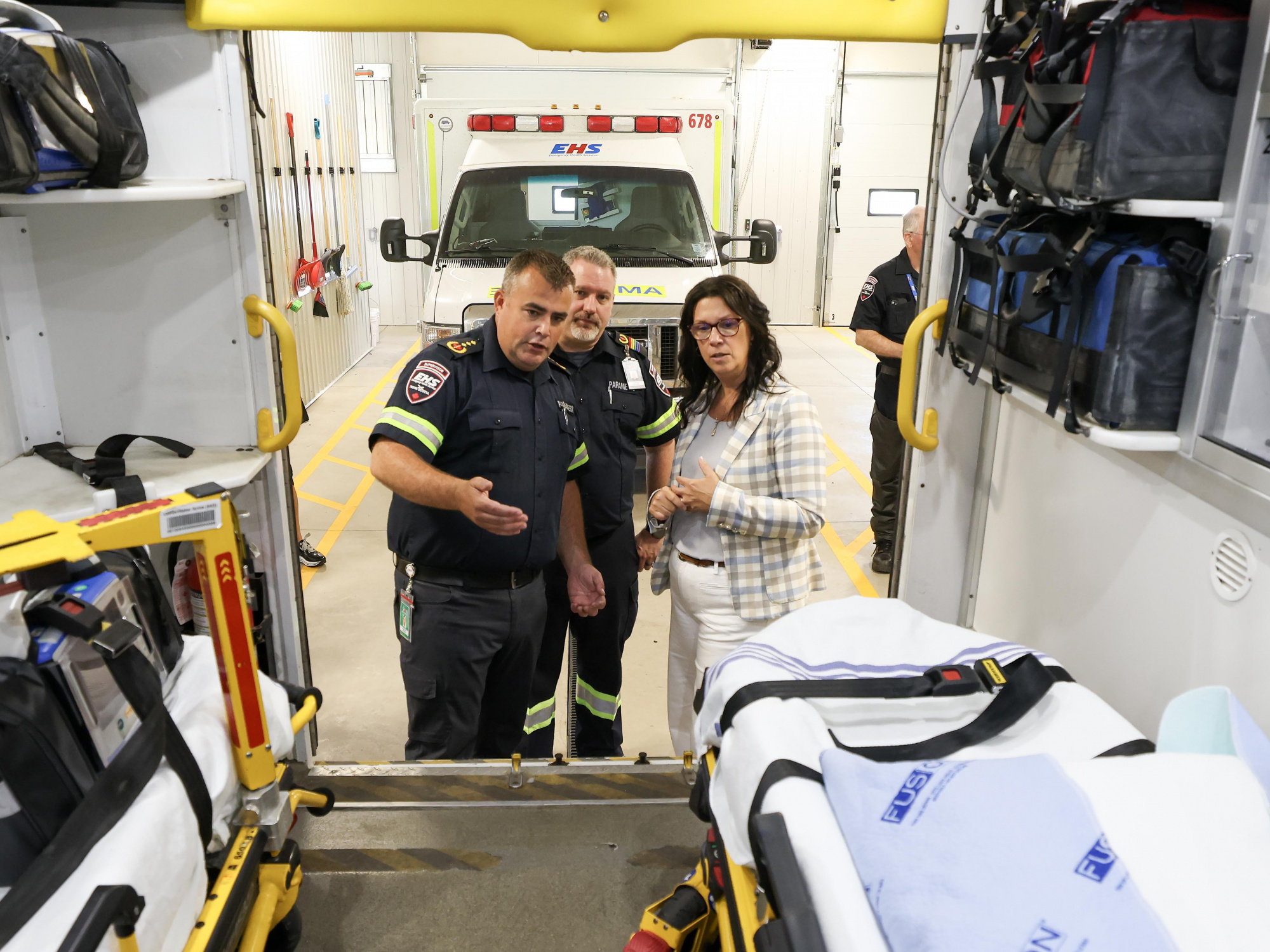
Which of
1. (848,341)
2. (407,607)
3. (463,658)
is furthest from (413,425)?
(848,341)

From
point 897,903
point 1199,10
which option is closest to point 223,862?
point 897,903

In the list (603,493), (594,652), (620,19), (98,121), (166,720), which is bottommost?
(594,652)

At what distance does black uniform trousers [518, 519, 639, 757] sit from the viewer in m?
3.64

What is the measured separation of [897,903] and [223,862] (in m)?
1.34

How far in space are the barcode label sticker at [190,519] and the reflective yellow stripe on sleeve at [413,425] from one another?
3.48 ft

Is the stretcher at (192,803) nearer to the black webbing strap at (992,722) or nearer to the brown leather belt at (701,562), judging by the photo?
the black webbing strap at (992,722)

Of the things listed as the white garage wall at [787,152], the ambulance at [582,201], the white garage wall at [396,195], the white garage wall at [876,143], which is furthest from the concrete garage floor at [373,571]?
the white garage wall at [876,143]

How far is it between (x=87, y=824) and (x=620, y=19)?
2.11 meters

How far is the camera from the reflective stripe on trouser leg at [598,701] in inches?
145

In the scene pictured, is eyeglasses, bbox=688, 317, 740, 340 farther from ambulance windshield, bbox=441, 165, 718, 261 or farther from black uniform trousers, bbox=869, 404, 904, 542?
ambulance windshield, bbox=441, 165, 718, 261

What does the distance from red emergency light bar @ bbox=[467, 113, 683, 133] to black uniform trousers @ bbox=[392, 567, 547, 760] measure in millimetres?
4827

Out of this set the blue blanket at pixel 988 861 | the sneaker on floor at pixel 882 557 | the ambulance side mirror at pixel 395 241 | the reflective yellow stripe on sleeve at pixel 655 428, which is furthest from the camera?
the ambulance side mirror at pixel 395 241

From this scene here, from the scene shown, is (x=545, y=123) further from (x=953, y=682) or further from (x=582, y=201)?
(x=953, y=682)

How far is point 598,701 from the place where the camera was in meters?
3.70
